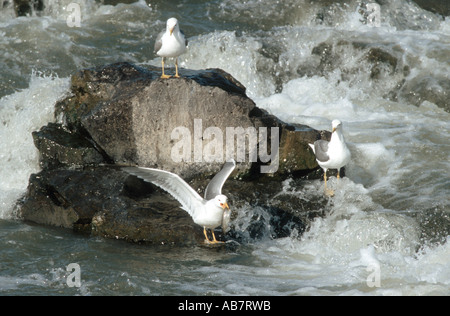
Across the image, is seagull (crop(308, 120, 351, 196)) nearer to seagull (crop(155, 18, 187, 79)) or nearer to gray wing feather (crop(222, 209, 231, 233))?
gray wing feather (crop(222, 209, 231, 233))

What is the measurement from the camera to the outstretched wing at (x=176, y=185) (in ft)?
22.6

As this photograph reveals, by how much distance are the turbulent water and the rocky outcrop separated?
29 cm

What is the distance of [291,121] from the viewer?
10523 mm

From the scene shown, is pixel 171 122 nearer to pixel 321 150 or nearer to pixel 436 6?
pixel 321 150

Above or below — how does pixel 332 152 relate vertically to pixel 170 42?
below

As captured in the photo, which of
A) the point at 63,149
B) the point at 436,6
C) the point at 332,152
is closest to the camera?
the point at 332,152

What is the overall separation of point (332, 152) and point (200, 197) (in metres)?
1.96

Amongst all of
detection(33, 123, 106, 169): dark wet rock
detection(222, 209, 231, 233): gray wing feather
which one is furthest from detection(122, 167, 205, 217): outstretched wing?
detection(33, 123, 106, 169): dark wet rock

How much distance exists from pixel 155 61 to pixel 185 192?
622 centimetres

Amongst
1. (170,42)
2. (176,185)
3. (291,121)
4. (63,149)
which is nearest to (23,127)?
(63,149)

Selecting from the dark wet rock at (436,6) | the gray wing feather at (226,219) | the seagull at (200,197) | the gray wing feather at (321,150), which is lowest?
the gray wing feather at (226,219)

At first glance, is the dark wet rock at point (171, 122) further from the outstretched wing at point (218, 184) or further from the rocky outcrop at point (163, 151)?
the outstretched wing at point (218, 184)

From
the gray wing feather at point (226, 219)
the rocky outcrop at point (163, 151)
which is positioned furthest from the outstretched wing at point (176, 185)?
the rocky outcrop at point (163, 151)

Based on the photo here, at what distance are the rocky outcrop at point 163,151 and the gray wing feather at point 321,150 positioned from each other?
0.40 metres
